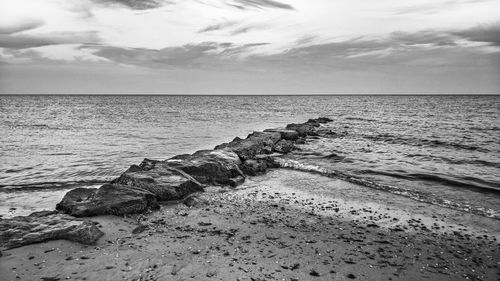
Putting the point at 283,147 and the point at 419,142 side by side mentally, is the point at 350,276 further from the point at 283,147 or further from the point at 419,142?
the point at 419,142

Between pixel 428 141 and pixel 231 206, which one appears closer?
pixel 231 206

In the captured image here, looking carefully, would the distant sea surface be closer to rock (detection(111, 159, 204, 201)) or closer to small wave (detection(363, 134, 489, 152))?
small wave (detection(363, 134, 489, 152))

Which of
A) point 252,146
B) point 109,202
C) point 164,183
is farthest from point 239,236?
point 252,146

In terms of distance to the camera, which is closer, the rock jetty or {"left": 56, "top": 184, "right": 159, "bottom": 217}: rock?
the rock jetty

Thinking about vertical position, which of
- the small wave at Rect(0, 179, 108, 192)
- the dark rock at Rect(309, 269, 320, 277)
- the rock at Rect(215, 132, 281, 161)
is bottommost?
the small wave at Rect(0, 179, 108, 192)

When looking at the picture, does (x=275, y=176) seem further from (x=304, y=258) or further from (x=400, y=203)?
(x=304, y=258)

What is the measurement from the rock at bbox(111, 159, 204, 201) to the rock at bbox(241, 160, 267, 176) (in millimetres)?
3751

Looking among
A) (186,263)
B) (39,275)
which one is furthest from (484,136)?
(39,275)

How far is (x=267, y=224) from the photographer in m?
9.48

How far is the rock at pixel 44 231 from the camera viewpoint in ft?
25.2

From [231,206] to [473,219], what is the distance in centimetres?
776

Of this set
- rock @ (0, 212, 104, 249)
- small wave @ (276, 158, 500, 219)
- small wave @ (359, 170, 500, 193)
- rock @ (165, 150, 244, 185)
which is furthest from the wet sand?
small wave @ (359, 170, 500, 193)

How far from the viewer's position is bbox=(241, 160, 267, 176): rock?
1611cm

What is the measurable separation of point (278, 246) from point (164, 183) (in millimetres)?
5454
